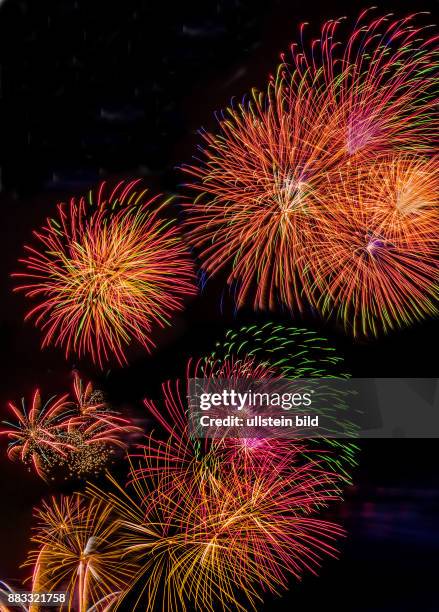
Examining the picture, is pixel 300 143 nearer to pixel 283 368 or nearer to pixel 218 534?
pixel 283 368

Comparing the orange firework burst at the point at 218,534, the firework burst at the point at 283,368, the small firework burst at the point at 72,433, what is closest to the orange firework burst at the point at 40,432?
the small firework burst at the point at 72,433

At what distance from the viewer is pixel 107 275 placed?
221 centimetres

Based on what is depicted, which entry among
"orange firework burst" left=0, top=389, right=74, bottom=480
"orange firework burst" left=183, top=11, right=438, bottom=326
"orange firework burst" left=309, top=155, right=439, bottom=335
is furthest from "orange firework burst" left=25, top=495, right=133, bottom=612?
"orange firework burst" left=309, top=155, right=439, bottom=335

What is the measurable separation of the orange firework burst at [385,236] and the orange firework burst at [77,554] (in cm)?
132

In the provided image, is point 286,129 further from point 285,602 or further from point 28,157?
point 285,602

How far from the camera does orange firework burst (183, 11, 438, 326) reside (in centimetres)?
212

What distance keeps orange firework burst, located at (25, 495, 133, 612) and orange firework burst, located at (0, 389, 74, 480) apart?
17cm

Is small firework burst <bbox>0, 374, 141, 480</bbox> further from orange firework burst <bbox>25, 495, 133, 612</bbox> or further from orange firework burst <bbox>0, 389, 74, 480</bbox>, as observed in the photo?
orange firework burst <bbox>25, 495, 133, 612</bbox>

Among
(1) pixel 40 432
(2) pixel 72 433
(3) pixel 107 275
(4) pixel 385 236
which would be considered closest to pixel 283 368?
(4) pixel 385 236

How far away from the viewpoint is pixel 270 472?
2.13 metres

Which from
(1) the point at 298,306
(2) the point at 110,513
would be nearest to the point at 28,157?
(1) the point at 298,306

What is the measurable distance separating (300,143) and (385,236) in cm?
48

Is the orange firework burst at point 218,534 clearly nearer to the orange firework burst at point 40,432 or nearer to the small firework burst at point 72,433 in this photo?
the small firework burst at point 72,433

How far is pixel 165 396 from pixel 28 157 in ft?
3.78
